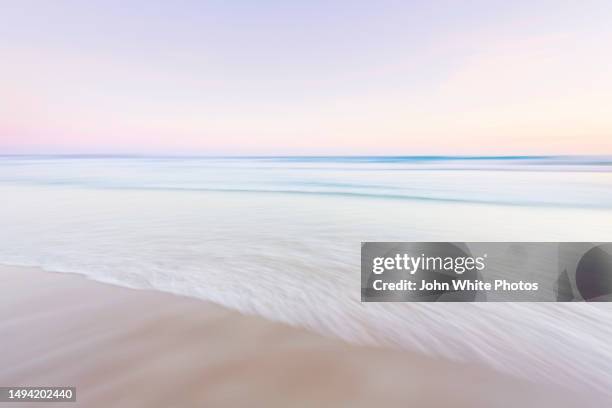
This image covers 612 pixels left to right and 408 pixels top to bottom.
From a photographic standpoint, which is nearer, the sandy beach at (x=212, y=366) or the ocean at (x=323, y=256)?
the sandy beach at (x=212, y=366)

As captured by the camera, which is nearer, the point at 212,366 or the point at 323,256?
the point at 212,366

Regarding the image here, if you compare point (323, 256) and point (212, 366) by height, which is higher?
point (323, 256)

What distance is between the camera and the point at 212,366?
1.54 meters

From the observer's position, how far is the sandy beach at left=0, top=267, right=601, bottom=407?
1.38 m

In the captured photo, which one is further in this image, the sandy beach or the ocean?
the ocean

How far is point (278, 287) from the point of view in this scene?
101 inches

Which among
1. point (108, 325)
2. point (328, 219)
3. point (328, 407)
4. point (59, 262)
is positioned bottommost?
point (328, 407)

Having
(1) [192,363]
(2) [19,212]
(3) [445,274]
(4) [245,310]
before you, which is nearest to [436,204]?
(3) [445,274]

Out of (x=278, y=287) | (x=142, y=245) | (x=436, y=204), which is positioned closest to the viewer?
(x=278, y=287)

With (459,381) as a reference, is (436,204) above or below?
above

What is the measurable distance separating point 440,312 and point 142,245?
11.0ft

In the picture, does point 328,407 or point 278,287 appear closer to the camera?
point 328,407

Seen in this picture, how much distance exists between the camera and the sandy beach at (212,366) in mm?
1385

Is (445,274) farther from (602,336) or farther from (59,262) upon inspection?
(59,262)
